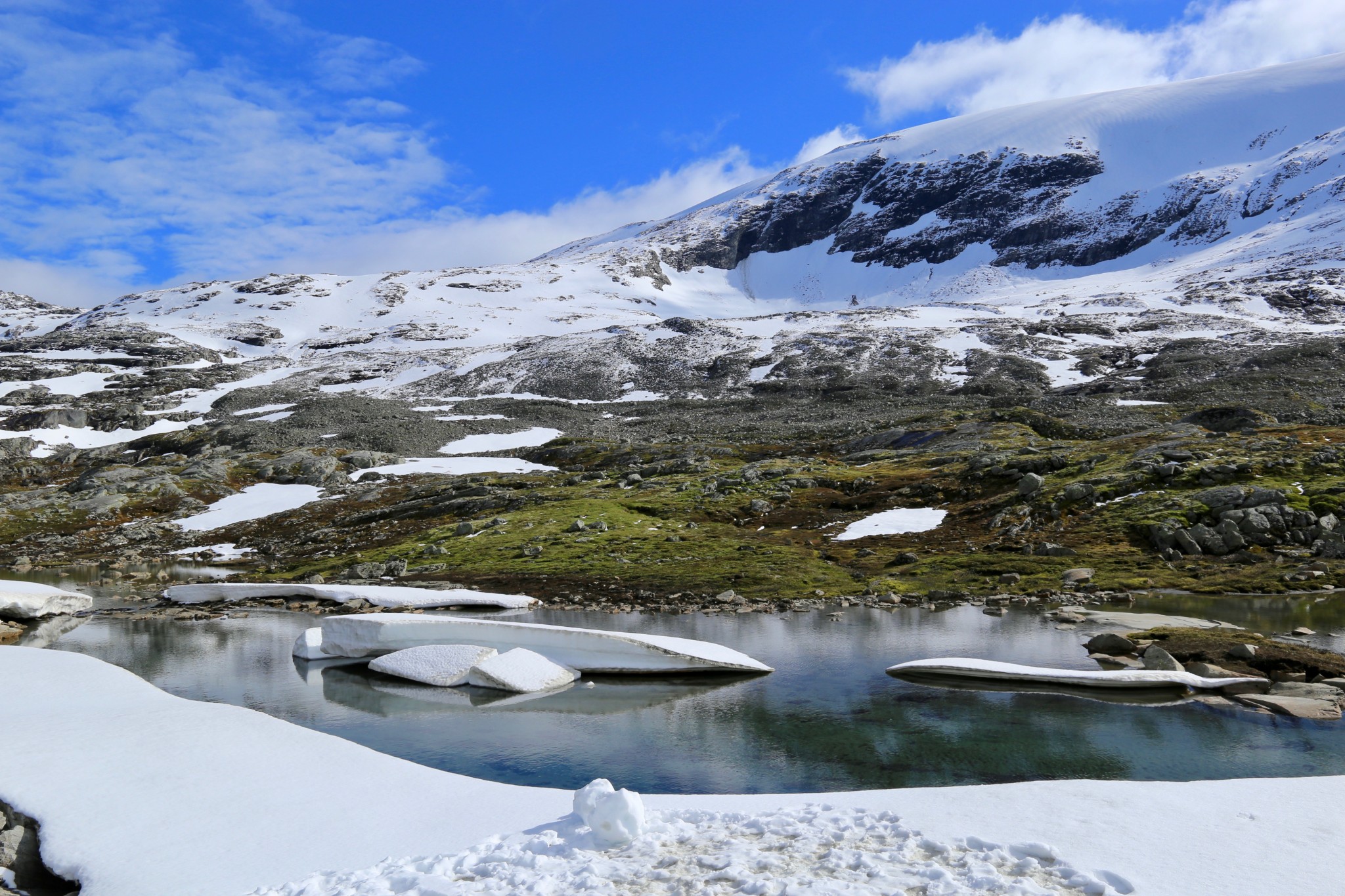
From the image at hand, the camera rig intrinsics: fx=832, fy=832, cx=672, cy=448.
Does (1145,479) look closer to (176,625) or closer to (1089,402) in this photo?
(176,625)

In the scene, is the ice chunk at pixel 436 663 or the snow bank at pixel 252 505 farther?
the snow bank at pixel 252 505

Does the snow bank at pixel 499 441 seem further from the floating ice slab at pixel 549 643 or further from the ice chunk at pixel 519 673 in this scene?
the ice chunk at pixel 519 673

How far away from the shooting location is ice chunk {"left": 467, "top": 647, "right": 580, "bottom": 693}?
87.4 feet

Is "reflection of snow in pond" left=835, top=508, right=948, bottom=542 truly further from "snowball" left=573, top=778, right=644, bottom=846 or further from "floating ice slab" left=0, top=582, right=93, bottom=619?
"floating ice slab" left=0, top=582, right=93, bottom=619

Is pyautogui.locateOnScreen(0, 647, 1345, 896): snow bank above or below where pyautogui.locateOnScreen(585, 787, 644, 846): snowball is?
below

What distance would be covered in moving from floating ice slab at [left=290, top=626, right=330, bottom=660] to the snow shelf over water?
925 centimetres

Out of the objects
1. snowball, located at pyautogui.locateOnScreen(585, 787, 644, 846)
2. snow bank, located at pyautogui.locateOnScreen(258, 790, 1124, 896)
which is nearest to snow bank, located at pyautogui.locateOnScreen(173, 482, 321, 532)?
snow bank, located at pyautogui.locateOnScreen(258, 790, 1124, 896)

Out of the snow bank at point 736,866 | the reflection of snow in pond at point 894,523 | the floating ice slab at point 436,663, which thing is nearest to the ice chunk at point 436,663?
the floating ice slab at point 436,663

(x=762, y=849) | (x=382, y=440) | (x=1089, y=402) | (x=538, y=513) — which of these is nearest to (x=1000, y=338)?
(x=1089, y=402)

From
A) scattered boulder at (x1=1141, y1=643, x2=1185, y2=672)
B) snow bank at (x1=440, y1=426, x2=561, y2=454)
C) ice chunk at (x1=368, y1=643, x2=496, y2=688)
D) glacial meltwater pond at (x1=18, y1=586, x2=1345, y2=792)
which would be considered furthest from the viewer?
snow bank at (x1=440, y1=426, x2=561, y2=454)

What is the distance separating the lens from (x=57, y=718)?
20.7m

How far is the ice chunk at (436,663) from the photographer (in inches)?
1093

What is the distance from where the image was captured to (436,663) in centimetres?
2838

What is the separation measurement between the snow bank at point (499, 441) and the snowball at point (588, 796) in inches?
4196
